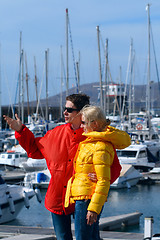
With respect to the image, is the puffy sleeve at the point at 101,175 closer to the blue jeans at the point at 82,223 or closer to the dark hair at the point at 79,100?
the blue jeans at the point at 82,223

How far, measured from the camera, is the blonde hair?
3609 millimetres

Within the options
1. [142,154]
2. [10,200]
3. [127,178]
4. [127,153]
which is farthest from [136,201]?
[10,200]

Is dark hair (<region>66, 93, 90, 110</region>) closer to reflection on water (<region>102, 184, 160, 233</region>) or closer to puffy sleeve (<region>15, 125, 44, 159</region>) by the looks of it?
puffy sleeve (<region>15, 125, 44, 159</region>)

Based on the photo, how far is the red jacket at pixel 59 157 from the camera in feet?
12.5

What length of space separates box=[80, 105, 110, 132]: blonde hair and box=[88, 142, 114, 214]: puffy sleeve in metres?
0.19

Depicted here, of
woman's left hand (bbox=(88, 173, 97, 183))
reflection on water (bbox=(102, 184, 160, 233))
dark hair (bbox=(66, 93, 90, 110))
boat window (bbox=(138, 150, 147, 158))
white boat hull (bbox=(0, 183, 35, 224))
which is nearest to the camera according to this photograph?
woman's left hand (bbox=(88, 173, 97, 183))

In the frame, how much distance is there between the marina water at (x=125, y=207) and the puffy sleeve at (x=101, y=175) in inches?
352

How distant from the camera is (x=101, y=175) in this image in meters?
3.44

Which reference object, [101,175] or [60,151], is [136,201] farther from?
[101,175]

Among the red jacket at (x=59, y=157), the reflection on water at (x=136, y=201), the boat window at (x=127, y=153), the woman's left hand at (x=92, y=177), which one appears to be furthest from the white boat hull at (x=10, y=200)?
the boat window at (x=127, y=153)

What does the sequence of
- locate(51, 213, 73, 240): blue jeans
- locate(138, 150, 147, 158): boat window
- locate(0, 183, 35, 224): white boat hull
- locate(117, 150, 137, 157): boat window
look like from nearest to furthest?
locate(51, 213, 73, 240): blue jeans, locate(0, 183, 35, 224): white boat hull, locate(117, 150, 137, 157): boat window, locate(138, 150, 147, 158): boat window

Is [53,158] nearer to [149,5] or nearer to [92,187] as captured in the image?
[92,187]

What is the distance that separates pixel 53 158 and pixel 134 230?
9.23 m

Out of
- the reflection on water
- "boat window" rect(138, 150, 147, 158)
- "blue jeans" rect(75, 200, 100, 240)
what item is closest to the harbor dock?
"blue jeans" rect(75, 200, 100, 240)
